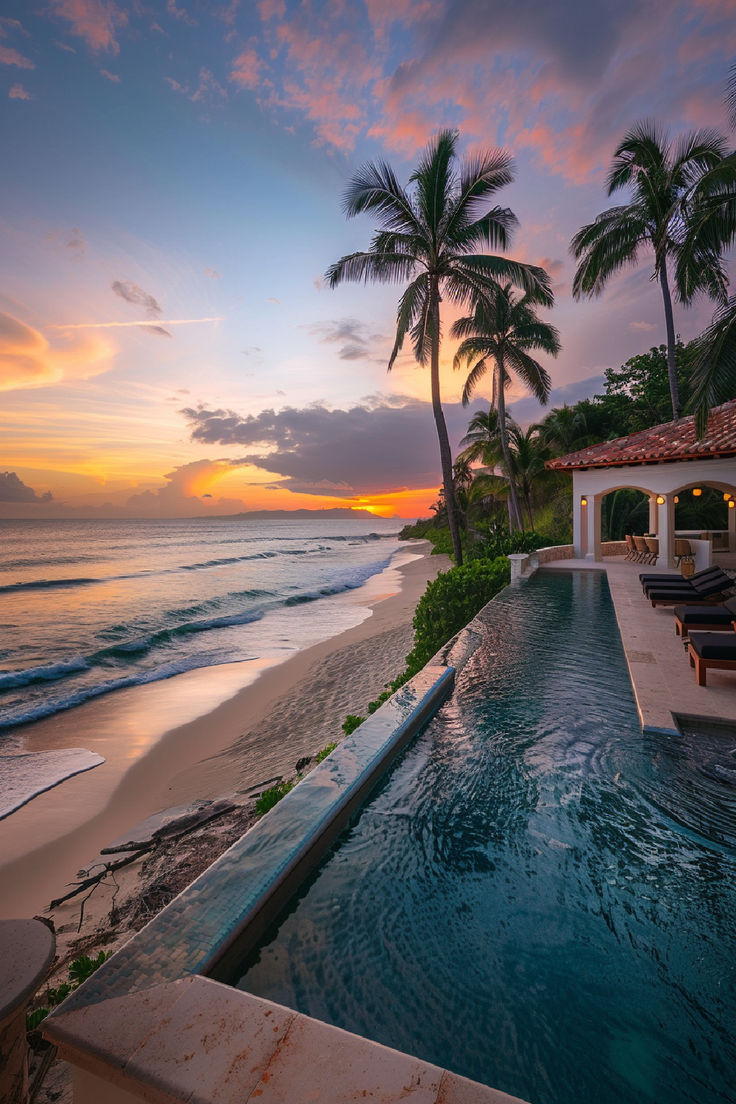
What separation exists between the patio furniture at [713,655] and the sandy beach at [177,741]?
16.4ft

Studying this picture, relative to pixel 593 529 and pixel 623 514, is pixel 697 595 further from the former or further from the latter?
pixel 623 514

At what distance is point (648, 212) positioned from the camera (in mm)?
18516

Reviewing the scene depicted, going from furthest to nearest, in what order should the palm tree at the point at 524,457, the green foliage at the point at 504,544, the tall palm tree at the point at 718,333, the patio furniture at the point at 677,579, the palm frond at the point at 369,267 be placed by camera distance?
the palm tree at the point at 524,457
the green foliage at the point at 504,544
the palm frond at the point at 369,267
the patio furniture at the point at 677,579
the tall palm tree at the point at 718,333

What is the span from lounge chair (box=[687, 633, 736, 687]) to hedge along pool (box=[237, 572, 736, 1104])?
124cm

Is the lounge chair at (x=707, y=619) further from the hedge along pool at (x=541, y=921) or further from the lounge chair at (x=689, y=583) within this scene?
the hedge along pool at (x=541, y=921)

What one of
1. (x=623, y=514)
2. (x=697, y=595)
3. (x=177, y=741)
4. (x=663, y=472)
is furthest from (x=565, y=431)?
(x=177, y=741)

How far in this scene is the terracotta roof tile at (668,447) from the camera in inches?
525

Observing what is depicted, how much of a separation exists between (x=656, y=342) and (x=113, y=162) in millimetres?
26597

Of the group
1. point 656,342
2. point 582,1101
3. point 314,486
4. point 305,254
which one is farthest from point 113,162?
point 314,486

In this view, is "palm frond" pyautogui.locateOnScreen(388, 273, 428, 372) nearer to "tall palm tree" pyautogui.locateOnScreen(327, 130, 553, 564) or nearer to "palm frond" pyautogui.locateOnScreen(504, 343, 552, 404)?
"tall palm tree" pyautogui.locateOnScreen(327, 130, 553, 564)

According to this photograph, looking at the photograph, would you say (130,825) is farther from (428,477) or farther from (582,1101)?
(428,477)

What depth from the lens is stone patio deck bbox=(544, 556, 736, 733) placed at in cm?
448

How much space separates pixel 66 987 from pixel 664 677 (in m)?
5.95

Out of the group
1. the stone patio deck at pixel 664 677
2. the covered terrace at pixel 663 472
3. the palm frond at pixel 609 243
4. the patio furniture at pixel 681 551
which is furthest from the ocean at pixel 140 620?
the palm frond at pixel 609 243
